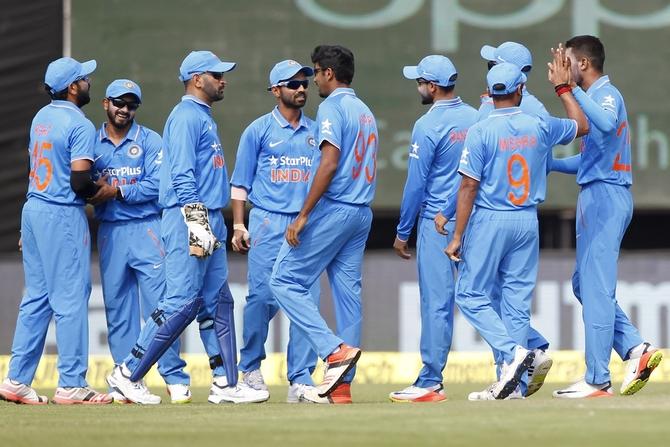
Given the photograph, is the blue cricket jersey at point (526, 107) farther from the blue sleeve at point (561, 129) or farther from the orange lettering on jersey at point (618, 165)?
the orange lettering on jersey at point (618, 165)

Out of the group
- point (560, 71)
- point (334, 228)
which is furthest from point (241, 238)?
point (560, 71)

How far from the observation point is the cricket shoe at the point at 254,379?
962 centimetres

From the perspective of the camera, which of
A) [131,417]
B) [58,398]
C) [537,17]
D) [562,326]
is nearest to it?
[131,417]

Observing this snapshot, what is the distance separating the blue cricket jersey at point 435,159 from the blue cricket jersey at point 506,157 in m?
0.59

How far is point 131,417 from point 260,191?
2.27 metres

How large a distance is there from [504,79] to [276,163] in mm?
1689

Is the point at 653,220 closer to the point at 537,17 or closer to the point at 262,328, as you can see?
the point at 537,17

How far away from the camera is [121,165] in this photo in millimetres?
9789

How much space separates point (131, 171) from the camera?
9766 mm

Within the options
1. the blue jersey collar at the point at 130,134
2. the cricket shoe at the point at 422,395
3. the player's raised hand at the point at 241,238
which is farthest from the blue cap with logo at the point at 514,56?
the blue jersey collar at the point at 130,134

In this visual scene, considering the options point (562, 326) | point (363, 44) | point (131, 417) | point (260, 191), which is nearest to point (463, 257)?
point (260, 191)

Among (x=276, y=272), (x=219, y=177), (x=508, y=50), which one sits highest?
(x=508, y=50)

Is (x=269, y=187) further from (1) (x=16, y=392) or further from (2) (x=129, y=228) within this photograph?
(1) (x=16, y=392)

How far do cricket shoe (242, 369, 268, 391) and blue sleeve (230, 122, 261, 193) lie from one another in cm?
118
